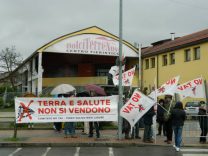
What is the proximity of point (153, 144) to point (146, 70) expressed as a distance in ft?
96.0

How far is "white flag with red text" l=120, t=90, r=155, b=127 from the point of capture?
1487cm

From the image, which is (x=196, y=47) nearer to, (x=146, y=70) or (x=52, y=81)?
(x=146, y=70)

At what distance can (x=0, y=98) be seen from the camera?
42594mm

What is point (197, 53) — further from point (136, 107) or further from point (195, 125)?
point (136, 107)

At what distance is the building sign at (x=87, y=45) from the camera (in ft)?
129

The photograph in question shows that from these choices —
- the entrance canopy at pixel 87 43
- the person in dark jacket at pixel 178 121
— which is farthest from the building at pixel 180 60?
the person in dark jacket at pixel 178 121

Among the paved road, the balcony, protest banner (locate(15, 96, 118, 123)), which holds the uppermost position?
the balcony

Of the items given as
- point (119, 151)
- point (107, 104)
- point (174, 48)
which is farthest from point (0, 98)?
point (119, 151)

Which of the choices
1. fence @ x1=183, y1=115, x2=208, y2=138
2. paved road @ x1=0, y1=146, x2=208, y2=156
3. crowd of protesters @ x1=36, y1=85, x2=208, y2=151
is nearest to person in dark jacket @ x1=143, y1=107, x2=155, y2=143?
crowd of protesters @ x1=36, y1=85, x2=208, y2=151

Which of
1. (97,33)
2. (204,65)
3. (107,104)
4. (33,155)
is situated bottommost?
(33,155)

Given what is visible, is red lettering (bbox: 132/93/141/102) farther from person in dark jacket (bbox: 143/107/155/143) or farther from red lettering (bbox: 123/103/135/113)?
person in dark jacket (bbox: 143/107/155/143)

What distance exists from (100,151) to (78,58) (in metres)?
35.4

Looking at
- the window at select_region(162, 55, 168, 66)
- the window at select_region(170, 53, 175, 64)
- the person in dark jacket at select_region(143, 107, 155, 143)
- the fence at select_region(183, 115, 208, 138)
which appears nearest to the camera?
the person in dark jacket at select_region(143, 107, 155, 143)

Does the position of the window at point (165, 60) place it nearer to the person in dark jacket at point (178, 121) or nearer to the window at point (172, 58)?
the window at point (172, 58)
